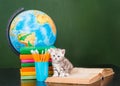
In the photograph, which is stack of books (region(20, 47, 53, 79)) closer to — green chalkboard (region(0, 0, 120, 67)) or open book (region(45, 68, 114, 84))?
open book (region(45, 68, 114, 84))

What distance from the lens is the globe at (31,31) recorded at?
4.90 feet

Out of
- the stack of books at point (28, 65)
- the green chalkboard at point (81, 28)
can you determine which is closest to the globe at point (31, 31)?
the stack of books at point (28, 65)

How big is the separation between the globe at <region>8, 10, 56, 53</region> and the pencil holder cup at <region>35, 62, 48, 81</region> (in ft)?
0.53

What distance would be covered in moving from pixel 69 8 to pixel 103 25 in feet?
0.92

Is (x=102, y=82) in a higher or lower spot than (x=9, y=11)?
lower

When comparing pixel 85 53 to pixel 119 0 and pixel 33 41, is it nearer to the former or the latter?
pixel 119 0

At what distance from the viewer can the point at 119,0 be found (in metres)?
2.15

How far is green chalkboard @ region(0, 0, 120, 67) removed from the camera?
206 cm

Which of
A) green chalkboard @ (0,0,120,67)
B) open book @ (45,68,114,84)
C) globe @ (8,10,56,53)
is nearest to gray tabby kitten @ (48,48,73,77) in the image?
open book @ (45,68,114,84)

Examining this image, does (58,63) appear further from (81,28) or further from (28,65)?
(81,28)

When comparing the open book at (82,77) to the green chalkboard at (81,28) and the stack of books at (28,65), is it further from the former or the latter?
the green chalkboard at (81,28)

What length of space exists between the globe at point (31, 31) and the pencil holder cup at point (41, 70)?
0.16 meters

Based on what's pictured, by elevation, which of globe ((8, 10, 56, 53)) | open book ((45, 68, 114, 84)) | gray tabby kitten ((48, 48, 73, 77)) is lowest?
open book ((45, 68, 114, 84))

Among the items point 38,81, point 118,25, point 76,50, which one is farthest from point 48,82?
point 118,25
